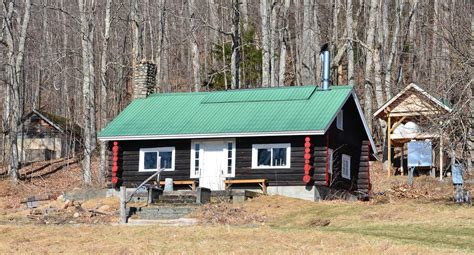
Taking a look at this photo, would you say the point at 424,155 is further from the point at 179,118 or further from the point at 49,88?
the point at 49,88

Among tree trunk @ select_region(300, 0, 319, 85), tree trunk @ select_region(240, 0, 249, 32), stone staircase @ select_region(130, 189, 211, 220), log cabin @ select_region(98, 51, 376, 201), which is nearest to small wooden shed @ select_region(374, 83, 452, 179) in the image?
log cabin @ select_region(98, 51, 376, 201)

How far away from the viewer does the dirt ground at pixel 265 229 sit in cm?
2273

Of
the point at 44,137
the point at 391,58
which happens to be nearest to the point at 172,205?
the point at 391,58

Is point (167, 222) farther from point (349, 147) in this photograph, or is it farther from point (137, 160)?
point (349, 147)

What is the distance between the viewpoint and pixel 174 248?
23047 millimetres

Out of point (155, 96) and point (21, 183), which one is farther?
point (21, 183)

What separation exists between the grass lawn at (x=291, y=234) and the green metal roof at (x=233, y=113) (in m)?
4.19

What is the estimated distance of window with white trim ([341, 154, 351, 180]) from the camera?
3853 centimetres

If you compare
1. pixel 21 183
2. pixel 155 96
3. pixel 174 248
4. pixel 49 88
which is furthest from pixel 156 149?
pixel 49 88

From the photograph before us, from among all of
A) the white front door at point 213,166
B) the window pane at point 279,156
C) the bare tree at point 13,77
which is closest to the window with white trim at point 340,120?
the window pane at point 279,156

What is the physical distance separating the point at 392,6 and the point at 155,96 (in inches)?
1414

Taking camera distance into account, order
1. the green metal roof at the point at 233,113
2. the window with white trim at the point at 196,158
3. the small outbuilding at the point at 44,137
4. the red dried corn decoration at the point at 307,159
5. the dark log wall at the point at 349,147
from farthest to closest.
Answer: the small outbuilding at the point at 44,137, the window with white trim at the point at 196,158, the dark log wall at the point at 349,147, the green metal roof at the point at 233,113, the red dried corn decoration at the point at 307,159

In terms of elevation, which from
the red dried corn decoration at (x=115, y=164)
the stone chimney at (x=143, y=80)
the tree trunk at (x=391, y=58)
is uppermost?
the tree trunk at (x=391, y=58)

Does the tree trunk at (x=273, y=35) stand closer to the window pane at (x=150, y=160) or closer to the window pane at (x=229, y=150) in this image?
the window pane at (x=229, y=150)
